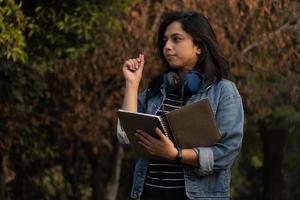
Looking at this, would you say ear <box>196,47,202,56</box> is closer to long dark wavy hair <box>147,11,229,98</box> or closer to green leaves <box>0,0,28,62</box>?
long dark wavy hair <box>147,11,229,98</box>

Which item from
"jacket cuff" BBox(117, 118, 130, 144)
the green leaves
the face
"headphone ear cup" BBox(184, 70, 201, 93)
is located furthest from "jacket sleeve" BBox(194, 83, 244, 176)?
the green leaves

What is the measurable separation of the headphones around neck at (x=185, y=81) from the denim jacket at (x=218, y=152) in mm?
33

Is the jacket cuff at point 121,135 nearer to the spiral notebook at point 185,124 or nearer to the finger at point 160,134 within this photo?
the spiral notebook at point 185,124

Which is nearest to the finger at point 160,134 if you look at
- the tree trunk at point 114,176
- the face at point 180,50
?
the face at point 180,50

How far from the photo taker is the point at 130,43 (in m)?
10.4

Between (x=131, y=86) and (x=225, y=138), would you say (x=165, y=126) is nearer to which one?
(x=225, y=138)

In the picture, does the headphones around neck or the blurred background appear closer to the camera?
the headphones around neck

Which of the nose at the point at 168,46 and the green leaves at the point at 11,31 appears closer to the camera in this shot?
the nose at the point at 168,46

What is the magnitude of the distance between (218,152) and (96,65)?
751 centimetres

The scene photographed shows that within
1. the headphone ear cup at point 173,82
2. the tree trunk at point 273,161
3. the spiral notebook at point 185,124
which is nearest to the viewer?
the spiral notebook at point 185,124

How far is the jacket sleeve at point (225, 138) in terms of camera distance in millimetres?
3436

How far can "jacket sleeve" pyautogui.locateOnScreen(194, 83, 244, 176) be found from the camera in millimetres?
3436

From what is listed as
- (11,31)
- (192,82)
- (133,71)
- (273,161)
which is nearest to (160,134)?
(192,82)

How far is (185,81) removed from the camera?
3.59 metres
